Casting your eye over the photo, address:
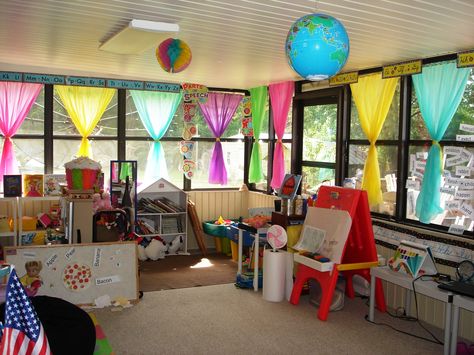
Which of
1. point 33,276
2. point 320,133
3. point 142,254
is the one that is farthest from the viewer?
point 142,254

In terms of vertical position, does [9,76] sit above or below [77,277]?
above

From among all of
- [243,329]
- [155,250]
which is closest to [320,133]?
[155,250]

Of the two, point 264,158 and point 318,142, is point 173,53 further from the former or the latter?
point 264,158

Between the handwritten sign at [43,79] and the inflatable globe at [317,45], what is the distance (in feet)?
15.7

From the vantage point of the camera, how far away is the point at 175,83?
7316 millimetres

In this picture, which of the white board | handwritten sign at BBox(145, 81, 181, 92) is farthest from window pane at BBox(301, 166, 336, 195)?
the white board

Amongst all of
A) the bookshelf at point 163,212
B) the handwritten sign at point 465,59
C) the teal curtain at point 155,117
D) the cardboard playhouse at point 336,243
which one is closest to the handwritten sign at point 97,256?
the cardboard playhouse at point 336,243

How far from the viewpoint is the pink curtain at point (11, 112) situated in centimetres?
640

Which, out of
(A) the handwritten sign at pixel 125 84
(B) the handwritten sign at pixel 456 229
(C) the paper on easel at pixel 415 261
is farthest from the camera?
(A) the handwritten sign at pixel 125 84

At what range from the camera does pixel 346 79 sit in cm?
568

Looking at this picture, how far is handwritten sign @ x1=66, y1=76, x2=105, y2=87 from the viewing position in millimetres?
6656

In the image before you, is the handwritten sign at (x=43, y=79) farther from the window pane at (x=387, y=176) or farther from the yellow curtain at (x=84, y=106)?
the window pane at (x=387, y=176)

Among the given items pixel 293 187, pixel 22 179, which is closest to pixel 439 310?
pixel 293 187

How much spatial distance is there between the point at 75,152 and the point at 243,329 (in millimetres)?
3946
